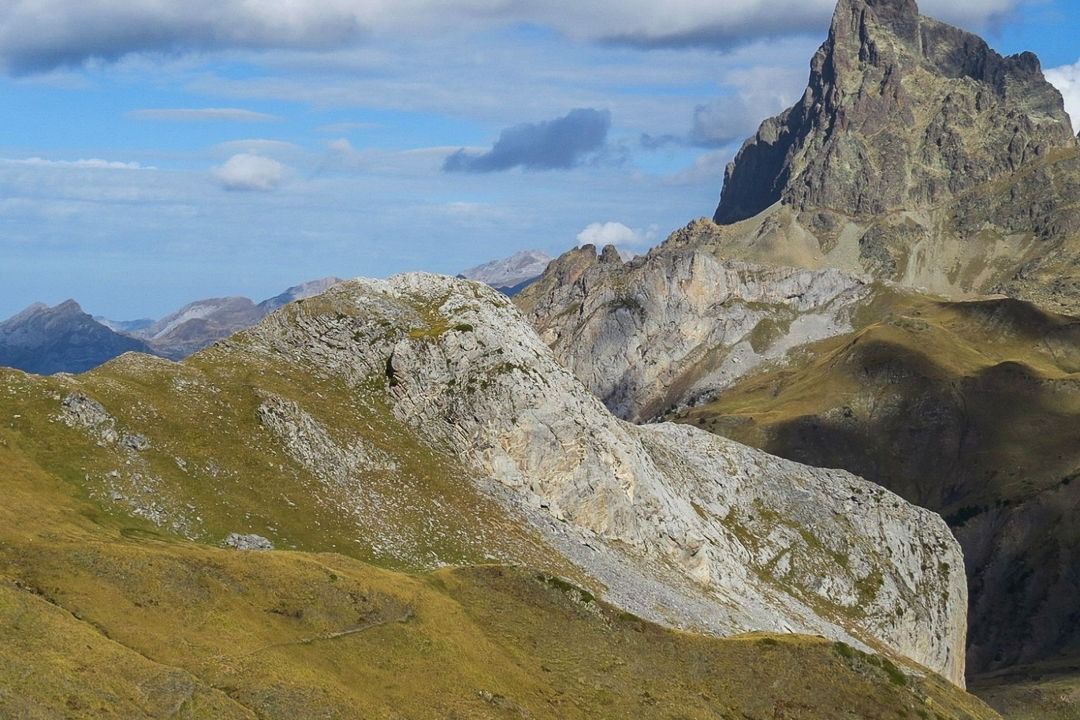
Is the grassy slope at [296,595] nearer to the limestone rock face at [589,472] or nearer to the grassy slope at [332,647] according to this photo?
the grassy slope at [332,647]

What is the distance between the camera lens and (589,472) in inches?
4995

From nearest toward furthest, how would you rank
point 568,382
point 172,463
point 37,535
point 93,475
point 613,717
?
point 37,535, point 613,717, point 93,475, point 172,463, point 568,382

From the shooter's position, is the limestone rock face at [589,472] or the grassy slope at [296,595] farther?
the limestone rock face at [589,472]

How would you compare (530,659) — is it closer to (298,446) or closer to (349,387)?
(298,446)

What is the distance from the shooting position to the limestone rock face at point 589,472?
399 feet

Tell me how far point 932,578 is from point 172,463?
359ft

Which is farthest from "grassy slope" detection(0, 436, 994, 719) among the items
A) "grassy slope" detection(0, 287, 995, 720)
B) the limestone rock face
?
the limestone rock face

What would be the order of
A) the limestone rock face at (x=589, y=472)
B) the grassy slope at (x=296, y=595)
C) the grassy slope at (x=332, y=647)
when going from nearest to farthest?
the grassy slope at (x=332, y=647), the grassy slope at (x=296, y=595), the limestone rock face at (x=589, y=472)

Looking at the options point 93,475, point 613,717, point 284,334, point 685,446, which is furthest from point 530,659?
point 685,446

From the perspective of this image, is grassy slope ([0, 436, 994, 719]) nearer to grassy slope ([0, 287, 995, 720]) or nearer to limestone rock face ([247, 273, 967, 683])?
grassy slope ([0, 287, 995, 720])

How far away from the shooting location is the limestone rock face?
399 ft

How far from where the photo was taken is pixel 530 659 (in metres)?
79.6

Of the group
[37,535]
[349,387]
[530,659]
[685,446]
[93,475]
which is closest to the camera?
[37,535]

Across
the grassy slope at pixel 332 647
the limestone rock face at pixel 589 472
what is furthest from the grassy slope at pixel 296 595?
the limestone rock face at pixel 589 472
